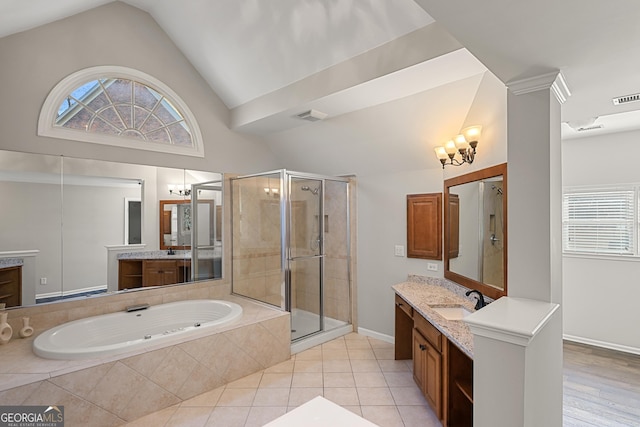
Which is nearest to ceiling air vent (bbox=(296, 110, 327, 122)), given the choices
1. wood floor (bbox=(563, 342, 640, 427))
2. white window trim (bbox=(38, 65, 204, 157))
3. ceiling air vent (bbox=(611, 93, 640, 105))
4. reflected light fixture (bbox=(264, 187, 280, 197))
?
reflected light fixture (bbox=(264, 187, 280, 197))

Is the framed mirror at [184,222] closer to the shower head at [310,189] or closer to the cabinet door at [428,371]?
the shower head at [310,189]

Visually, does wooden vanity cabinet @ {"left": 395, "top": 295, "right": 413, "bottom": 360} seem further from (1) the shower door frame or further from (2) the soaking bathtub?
(2) the soaking bathtub

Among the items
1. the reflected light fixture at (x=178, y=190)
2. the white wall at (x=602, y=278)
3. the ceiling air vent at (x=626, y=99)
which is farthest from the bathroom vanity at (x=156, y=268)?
the white wall at (x=602, y=278)

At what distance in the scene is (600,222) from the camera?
12.5 feet

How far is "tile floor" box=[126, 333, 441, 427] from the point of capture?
2381 mm

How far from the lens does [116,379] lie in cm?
230

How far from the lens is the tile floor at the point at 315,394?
2381mm

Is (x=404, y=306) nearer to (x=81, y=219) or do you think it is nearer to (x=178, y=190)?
(x=178, y=190)

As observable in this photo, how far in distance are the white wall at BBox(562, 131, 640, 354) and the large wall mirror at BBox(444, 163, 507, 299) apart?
2028mm

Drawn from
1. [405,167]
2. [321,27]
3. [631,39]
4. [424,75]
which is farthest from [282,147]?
[631,39]

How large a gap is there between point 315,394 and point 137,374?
144cm

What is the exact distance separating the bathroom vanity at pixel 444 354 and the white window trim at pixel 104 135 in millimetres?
2980

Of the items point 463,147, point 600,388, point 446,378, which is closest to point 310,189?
point 463,147

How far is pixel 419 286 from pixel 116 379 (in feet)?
9.20
